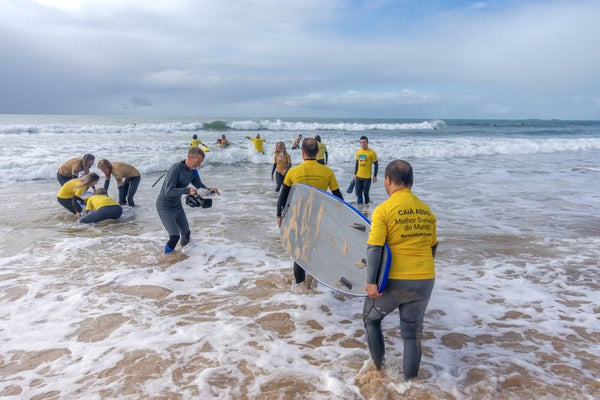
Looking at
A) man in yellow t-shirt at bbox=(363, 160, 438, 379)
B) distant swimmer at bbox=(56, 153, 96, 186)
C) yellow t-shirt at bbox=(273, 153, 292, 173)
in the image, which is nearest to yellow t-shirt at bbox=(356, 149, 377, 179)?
yellow t-shirt at bbox=(273, 153, 292, 173)

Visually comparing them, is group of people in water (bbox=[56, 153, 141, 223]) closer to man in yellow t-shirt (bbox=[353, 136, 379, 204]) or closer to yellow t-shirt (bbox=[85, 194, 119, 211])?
yellow t-shirt (bbox=[85, 194, 119, 211])

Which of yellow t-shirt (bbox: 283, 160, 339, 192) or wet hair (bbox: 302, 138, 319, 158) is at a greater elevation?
wet hair (bbox: 302, 138, 319, 158)

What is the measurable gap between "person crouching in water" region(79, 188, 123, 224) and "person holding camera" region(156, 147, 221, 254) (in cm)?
288

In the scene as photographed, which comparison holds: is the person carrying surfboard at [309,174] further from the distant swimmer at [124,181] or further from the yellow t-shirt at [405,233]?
the distant swimmer at [124,181]

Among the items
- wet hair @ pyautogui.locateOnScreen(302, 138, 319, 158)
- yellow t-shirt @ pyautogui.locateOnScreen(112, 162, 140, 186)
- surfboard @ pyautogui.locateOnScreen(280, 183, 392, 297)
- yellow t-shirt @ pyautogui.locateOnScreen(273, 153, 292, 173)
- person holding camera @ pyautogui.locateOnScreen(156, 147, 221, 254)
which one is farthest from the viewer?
yellow t-shirt @ pyautogui.locateOnScreen(273, 153, 292, 173)

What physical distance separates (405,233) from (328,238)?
1.32 m

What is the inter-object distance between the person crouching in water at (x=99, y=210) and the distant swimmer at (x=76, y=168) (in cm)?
118

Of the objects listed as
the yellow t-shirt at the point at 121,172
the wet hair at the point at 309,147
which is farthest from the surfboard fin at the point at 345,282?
the yellow t-shirt at the point at 121,172

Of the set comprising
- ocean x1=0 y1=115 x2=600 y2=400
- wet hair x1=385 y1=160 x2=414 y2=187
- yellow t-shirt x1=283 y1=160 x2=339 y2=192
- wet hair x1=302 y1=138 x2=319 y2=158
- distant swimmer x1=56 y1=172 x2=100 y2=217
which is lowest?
ocean x1=0 y1=115 x2=600 y2=400

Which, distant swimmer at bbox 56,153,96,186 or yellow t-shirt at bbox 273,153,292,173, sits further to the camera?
yellow t-shirt at bbox 273,153,292,173

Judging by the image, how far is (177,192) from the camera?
5676 mm

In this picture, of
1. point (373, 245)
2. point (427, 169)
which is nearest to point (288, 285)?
point (373, 245)

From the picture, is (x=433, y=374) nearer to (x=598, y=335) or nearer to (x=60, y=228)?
(x=598, y=335)

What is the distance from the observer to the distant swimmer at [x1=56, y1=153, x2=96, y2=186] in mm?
9438
